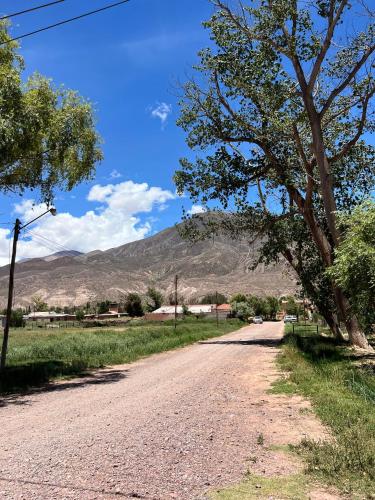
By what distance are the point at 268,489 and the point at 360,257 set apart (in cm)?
899

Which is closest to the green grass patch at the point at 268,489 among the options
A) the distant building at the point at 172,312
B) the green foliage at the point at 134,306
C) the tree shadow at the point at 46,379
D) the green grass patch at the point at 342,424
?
the green grass patch at the point at 342,424

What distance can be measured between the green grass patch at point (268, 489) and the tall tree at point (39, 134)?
11.2 m

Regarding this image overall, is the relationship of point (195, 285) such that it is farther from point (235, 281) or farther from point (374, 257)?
point (374, 257)

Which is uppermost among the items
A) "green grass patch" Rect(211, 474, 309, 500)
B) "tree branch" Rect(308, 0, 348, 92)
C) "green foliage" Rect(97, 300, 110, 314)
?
"tree branch" Rect(308, 0, 348, 92)

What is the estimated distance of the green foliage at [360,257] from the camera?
13001 mm

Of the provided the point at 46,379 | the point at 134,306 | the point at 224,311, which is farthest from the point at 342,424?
the point at 134,306

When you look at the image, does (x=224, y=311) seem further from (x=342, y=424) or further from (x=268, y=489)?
(x=268, y=489)

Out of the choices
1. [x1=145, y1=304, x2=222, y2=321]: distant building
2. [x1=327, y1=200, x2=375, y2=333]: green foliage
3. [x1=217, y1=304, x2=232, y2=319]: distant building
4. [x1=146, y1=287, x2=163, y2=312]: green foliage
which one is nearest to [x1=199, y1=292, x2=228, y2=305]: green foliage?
[x1=217, y1=304, x2=232, y2=319]: distant building

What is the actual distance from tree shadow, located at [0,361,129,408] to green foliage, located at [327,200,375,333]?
27.7ft

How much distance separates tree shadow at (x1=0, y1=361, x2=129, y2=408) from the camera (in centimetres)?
1460

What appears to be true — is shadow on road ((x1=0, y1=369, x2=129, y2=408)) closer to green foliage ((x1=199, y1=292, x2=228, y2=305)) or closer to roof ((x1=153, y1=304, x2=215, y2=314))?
roof ((x1=153, y1=304, x2=215, y2=314))

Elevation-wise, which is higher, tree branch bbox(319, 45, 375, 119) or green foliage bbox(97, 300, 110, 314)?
tree branch bbox(319, 45, 375, 119)

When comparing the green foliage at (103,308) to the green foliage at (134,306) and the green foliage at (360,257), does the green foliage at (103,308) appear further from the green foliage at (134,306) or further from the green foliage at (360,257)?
the green foliage at (360,257)

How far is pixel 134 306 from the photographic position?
13100 centimetres
